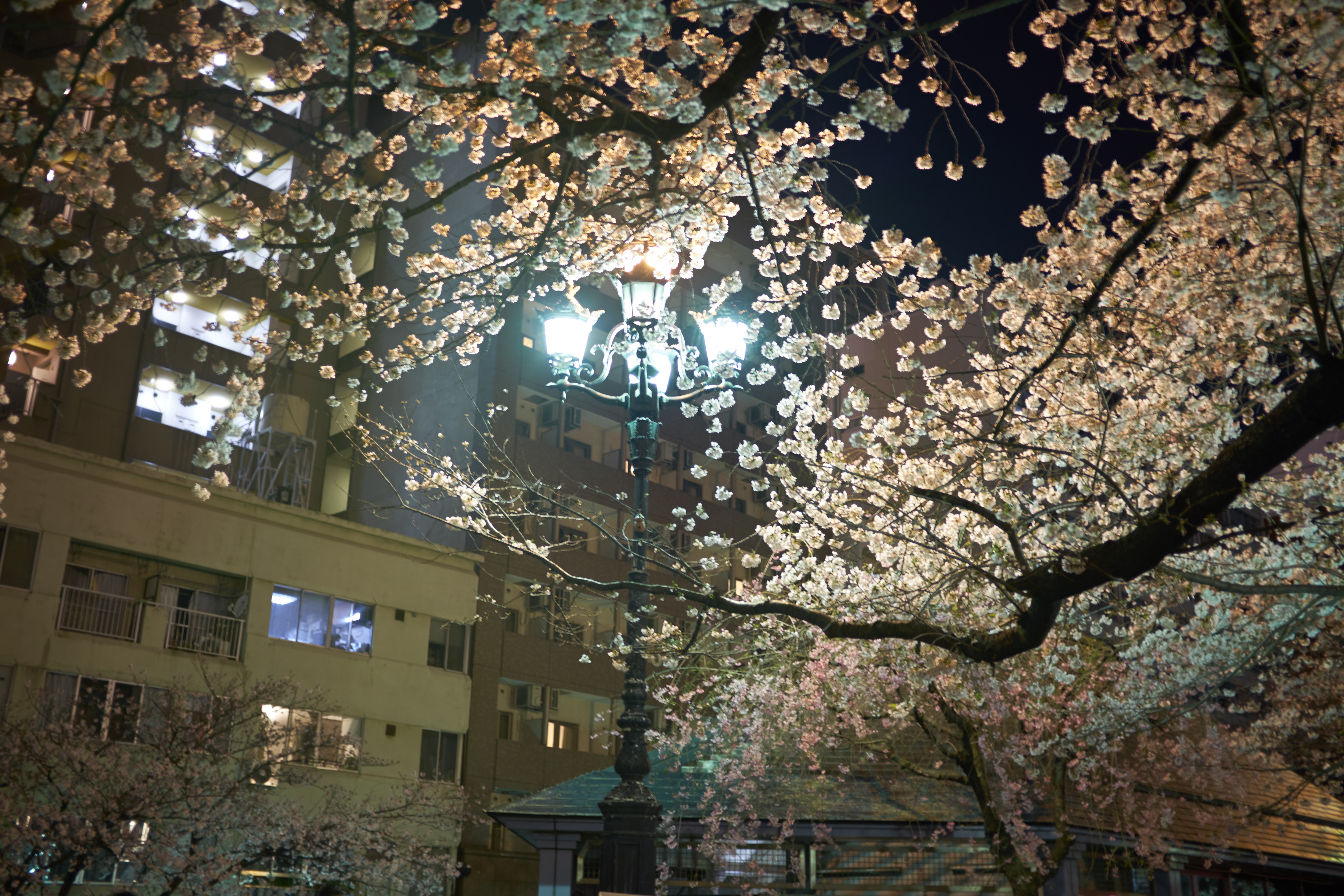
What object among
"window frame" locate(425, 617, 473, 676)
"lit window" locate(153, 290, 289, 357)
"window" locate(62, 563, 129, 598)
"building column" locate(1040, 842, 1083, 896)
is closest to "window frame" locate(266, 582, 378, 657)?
"window frame" locate(425, 617, 473, 676)

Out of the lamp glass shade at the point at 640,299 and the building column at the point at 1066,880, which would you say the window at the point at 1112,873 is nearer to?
the building column at the point at 1066,880

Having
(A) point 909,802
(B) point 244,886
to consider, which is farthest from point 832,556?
(B) point 244,886

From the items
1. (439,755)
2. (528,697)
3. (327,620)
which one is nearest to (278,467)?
(327,620)

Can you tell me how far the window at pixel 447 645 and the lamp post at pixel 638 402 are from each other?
61.3 ft

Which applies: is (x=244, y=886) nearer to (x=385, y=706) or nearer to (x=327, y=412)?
(x=385, y=706)

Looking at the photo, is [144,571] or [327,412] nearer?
[144,571]

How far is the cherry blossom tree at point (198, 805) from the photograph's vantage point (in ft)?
51.9

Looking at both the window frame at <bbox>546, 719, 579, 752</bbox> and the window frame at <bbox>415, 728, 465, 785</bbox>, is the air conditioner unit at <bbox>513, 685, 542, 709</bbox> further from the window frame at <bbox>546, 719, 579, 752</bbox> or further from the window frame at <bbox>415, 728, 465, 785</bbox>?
the window frame at <bbox>415, 728, 465, 785</bbox>

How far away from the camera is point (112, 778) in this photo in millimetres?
17016

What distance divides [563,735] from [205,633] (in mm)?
12416

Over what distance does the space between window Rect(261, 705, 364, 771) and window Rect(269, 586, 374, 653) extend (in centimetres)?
176

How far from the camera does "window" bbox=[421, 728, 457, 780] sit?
2702cm

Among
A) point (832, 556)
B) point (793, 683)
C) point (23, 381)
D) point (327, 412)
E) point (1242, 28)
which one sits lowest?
point (793, 683)

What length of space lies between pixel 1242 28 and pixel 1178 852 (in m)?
14.4
